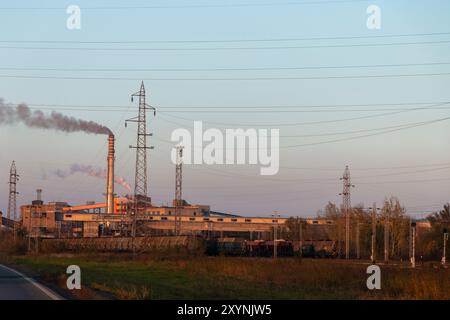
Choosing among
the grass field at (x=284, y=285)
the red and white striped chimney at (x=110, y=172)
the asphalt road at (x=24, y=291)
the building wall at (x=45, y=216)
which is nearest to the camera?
the asphalt road at (x=24, y=291)

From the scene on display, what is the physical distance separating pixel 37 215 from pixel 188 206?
5176 cm

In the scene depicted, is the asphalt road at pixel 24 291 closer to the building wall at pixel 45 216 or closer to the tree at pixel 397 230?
the tree at pixel 397 230

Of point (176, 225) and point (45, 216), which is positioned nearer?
point (176, 225)

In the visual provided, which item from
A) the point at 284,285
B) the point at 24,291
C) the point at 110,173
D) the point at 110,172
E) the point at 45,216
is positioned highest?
the point at 110,172

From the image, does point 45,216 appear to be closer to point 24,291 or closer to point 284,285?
point 284,285

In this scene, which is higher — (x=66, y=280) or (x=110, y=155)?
(x=110, y=155)

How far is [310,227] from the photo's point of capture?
143625 mm

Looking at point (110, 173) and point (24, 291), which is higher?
point (110, 173)

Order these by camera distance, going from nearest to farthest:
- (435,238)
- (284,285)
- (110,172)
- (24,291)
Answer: (24,291), (284,285), (435,238), (110,172)

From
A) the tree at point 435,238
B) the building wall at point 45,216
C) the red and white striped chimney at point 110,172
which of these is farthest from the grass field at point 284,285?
the building wall at point 45,216

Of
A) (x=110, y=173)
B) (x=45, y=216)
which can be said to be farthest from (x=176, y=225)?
(x=45, y=216)
